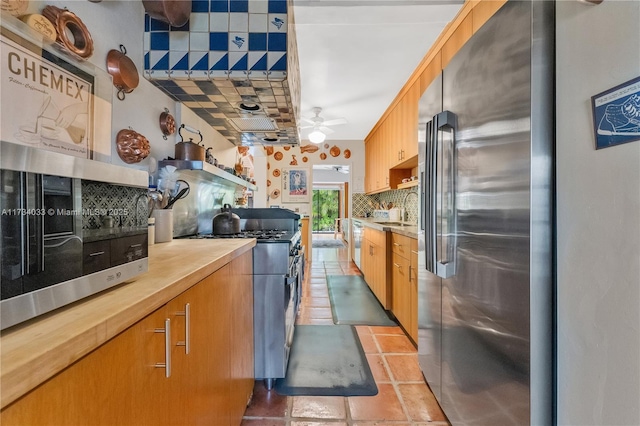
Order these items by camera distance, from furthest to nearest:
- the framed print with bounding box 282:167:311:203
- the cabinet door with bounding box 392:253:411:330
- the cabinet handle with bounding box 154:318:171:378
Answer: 1. the framed print with bounding box 282:167:311:203
2. the cabinet door with bounding box 392:253:411:330
3. the cabinet handle with bounding box 154:318:171:378

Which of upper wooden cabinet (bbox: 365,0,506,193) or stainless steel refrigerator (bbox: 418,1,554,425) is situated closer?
stainless steel refrigerator (bbox: 418,1,554,425)

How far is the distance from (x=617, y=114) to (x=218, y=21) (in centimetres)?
178

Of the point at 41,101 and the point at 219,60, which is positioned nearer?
the point at 41,101

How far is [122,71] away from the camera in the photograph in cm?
129

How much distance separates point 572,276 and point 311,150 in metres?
4.94

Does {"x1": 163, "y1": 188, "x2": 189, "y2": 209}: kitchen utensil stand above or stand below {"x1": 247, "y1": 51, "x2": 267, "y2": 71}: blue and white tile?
below

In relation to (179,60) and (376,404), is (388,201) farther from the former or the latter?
(179,60)

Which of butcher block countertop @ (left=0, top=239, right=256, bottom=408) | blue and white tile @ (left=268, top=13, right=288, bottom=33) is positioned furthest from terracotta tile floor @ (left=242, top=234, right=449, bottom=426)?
blue and white tile @ (left=268, top=13, right=288, bottom=33)

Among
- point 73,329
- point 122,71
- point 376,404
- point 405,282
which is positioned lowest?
point 376,404

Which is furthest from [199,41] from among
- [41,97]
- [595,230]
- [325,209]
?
[325,209]

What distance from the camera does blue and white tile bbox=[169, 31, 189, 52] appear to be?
1.52 m

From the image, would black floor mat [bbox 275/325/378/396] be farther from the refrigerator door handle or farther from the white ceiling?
the white ceiling

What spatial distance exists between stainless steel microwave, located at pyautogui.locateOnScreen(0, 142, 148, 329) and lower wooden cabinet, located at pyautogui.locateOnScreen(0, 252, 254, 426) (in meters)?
0.12

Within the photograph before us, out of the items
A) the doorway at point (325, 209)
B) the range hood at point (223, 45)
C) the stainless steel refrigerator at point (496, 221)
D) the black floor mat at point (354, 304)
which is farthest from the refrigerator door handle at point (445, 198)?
the doorway at point (325, 209)
